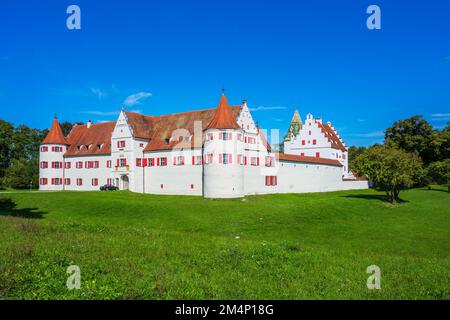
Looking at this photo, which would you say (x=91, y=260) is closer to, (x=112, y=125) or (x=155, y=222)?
(x=155, y=222)

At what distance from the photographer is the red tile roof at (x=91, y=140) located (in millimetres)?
59544

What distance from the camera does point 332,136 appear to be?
75188 millimetres

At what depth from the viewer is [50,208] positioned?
1390 inches

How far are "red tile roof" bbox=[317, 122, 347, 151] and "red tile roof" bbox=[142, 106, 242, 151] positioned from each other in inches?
1116

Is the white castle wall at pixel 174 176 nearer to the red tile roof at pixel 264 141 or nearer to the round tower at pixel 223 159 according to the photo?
the round tower at pixel 223 159

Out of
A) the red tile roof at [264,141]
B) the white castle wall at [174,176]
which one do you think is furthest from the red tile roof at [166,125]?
the red tile roof at [264,141]

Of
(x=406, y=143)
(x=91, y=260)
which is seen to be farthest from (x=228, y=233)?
(x=406, y=143)

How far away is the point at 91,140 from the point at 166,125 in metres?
14.7

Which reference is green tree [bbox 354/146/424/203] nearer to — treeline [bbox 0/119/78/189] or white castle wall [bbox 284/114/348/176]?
white castle wall [bbox 284/114/348/176]

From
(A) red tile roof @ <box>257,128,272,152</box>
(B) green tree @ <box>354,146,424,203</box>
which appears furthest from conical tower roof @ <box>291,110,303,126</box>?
(B) green tree @ <box>354,146,424,203</box>

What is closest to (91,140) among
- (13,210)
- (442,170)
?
(13,210)

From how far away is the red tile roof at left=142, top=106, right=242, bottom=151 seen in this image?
5159cm
